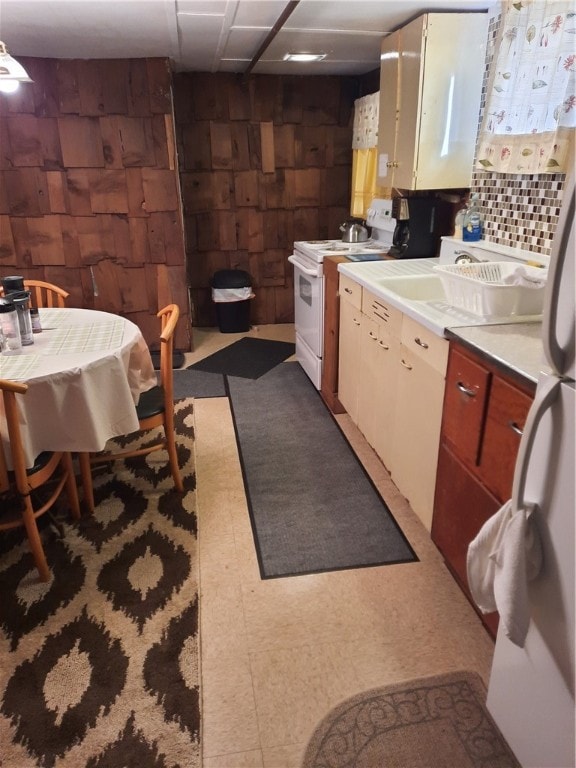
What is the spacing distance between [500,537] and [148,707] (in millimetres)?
1094

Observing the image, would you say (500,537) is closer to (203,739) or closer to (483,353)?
(483,353)

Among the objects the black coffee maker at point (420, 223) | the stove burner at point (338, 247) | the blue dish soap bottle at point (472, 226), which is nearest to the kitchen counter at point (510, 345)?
the blue dish soap bottle at point (472, 226)

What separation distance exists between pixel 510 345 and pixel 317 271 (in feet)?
6.16

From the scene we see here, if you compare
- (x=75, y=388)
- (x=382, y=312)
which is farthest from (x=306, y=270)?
(x=75, y=388)

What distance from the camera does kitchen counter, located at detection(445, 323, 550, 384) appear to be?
1467mm

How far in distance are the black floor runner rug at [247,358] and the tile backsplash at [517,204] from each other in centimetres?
194

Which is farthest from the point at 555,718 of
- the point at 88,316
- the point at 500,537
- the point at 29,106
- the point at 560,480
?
the point at 29,106

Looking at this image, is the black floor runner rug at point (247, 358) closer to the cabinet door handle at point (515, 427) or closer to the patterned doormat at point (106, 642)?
the patterned doormat at point (106, 642)

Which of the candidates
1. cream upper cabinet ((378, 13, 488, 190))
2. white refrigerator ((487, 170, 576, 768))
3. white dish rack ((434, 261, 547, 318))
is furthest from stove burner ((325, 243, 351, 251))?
white refrigerator ((487, 170, 576, 768))

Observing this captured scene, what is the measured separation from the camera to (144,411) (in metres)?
2.38

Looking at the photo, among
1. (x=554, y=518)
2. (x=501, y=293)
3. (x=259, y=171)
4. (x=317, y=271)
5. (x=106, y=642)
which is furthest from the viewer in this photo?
(x=259, y=171)

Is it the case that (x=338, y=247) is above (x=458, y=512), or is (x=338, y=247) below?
above

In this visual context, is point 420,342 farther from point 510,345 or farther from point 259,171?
point 259,171

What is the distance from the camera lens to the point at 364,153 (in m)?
4.22
